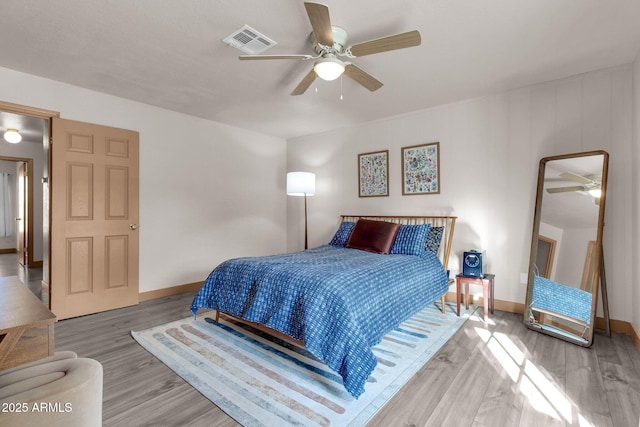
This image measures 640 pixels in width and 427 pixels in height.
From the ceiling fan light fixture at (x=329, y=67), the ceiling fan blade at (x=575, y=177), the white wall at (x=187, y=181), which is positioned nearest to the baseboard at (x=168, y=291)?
the white wall at (x=187, y=181)

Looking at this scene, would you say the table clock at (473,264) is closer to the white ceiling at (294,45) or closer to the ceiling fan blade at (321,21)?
the white ceiling at (294,45)

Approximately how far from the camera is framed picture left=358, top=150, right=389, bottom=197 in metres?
4.48

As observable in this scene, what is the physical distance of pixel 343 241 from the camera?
4.20 meters

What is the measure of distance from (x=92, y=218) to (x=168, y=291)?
4.28 feet

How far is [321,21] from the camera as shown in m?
1.82

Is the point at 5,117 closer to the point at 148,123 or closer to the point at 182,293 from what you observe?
the point at 148,123

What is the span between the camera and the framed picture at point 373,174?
448 centimetres

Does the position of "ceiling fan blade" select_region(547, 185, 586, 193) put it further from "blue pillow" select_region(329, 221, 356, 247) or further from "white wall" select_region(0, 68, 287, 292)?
"white wall" select_region(0, 68, 287, 292)

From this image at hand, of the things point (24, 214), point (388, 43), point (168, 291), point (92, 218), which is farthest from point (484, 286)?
point (24, 214)

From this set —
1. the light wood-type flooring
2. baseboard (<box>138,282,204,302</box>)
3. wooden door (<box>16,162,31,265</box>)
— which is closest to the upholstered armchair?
the light wood-type flooring

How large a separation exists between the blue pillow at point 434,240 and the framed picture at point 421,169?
2.02ft

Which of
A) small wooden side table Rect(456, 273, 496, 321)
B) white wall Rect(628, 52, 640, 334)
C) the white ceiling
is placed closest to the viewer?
the white ceiling

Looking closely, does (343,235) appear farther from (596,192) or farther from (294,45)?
(596,192)

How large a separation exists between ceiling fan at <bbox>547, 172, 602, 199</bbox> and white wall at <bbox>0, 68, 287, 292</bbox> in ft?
13.6
